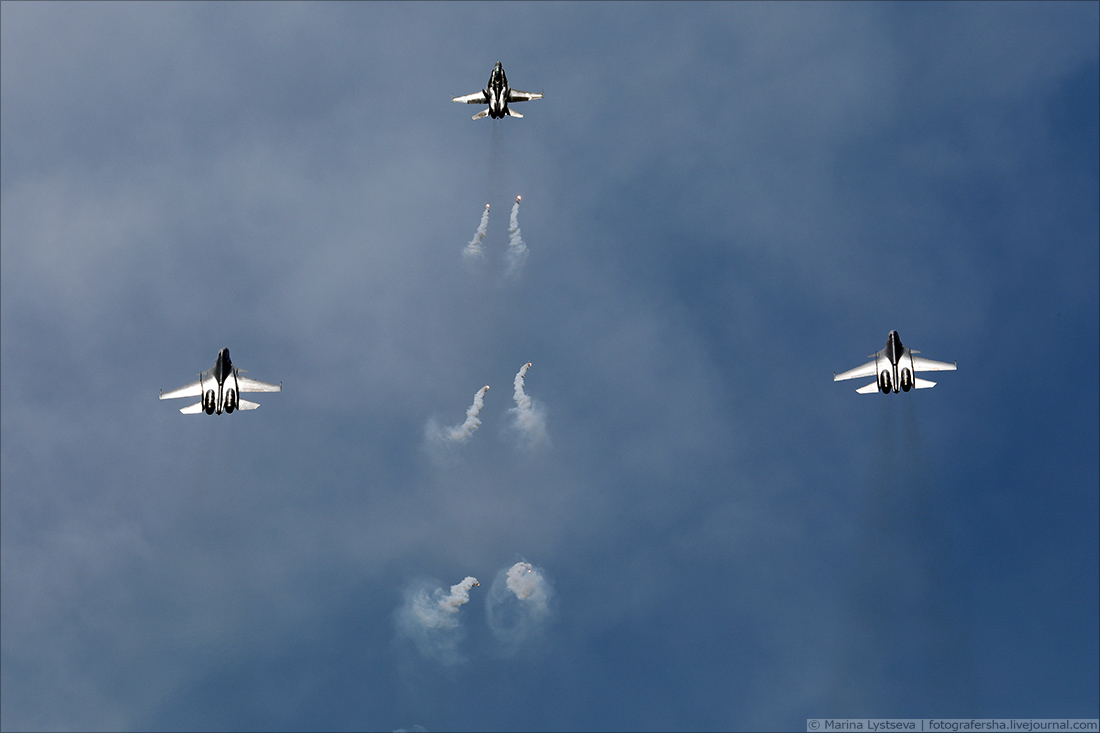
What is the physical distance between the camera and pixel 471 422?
179m

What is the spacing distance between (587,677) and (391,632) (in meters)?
34.9

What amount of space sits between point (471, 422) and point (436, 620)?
110 feet

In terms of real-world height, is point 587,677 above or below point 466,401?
below

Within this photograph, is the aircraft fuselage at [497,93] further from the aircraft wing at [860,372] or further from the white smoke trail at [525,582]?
the white smoke trail at [525,582]

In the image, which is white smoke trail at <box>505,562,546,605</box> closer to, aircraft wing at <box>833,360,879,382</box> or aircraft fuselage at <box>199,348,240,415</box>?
aircraft wing at <box>833,360,879,382</box>

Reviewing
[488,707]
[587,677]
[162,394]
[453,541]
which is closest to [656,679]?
[587,677]

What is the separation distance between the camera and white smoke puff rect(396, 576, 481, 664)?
596 ft

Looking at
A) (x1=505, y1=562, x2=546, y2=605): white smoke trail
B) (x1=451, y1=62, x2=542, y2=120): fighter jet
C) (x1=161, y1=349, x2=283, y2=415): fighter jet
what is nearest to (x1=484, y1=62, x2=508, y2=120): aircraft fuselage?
(x1=451, y1=62, x2=542, y2=120): fighter jet

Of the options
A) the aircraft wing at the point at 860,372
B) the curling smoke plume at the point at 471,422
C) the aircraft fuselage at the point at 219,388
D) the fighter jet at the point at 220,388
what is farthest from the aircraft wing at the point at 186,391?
the aircraft wing at the point at 860,372

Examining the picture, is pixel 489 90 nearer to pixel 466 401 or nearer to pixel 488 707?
pixel 466 401

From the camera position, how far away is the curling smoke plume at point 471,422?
179 metres

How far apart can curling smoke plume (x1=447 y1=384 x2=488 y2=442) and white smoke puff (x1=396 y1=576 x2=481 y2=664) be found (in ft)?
72.5

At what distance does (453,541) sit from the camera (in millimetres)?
187750

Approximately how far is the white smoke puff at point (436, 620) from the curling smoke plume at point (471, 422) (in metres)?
22.1
